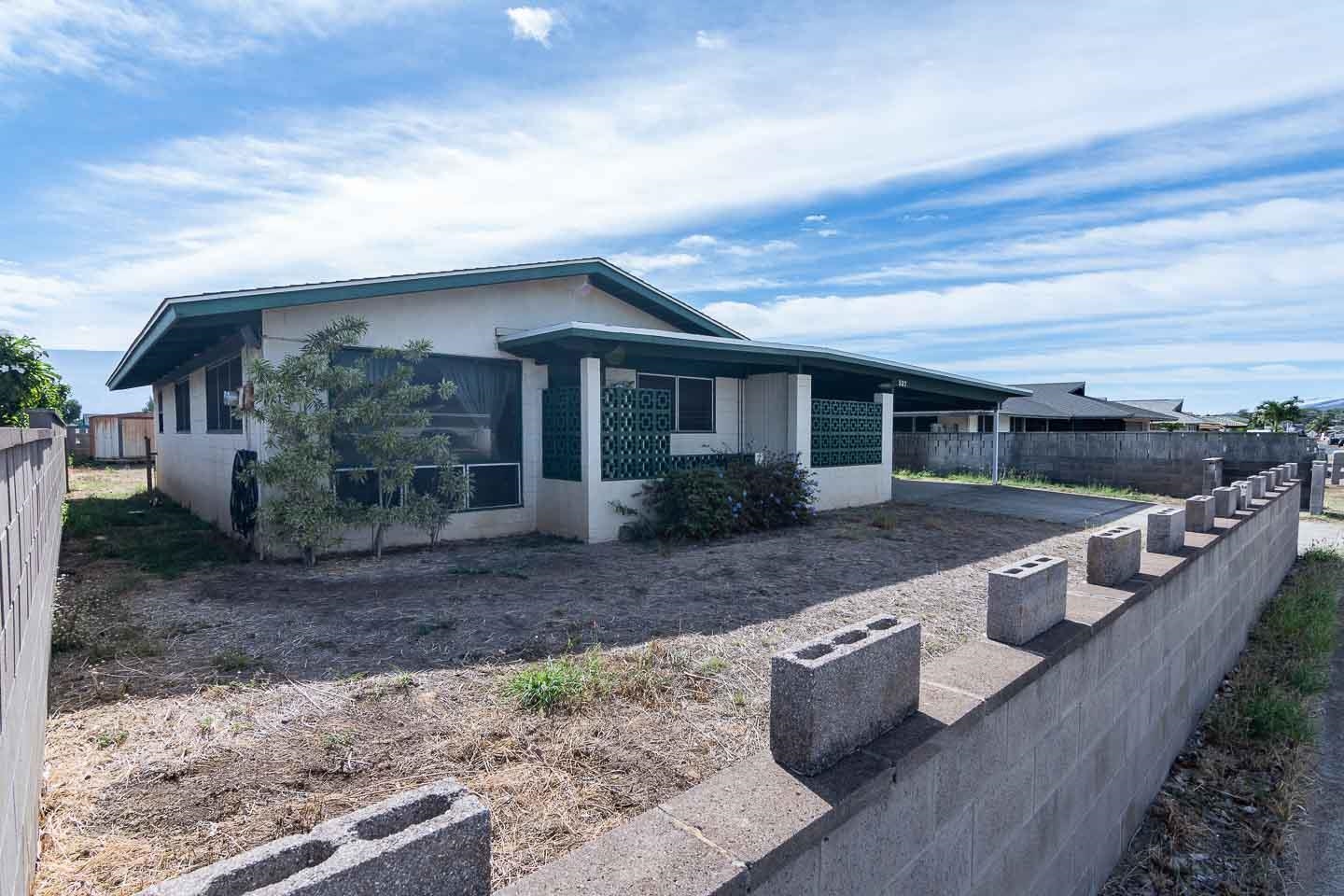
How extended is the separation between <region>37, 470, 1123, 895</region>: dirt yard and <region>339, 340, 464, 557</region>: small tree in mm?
525

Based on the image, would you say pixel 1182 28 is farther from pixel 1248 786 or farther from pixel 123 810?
pixel 123 810

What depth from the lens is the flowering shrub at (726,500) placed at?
8.20 m

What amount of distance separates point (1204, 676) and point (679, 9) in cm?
707

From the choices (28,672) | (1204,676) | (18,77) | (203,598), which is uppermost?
(18,77)

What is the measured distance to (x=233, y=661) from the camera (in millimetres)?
3926

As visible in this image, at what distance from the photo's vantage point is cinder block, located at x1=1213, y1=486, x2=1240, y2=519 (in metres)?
5.43

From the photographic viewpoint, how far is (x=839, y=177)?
33.5ft

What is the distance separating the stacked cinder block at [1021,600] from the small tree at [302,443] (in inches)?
231

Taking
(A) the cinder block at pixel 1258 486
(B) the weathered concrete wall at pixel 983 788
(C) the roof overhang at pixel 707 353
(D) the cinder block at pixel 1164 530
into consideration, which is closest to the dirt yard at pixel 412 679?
(B) the weathered concrete wall at pixel 983 788

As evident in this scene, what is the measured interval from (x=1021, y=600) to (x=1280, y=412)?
38.7 meters

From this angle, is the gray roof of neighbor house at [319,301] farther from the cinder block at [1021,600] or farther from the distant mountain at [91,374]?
the distant mountain at [91,374]

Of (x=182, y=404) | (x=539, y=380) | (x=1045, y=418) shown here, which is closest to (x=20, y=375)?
(x=182, y=404)

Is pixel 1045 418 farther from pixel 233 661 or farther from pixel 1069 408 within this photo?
pixel 233 661

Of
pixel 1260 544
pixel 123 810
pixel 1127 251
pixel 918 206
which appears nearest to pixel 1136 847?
pixel 1260 544
